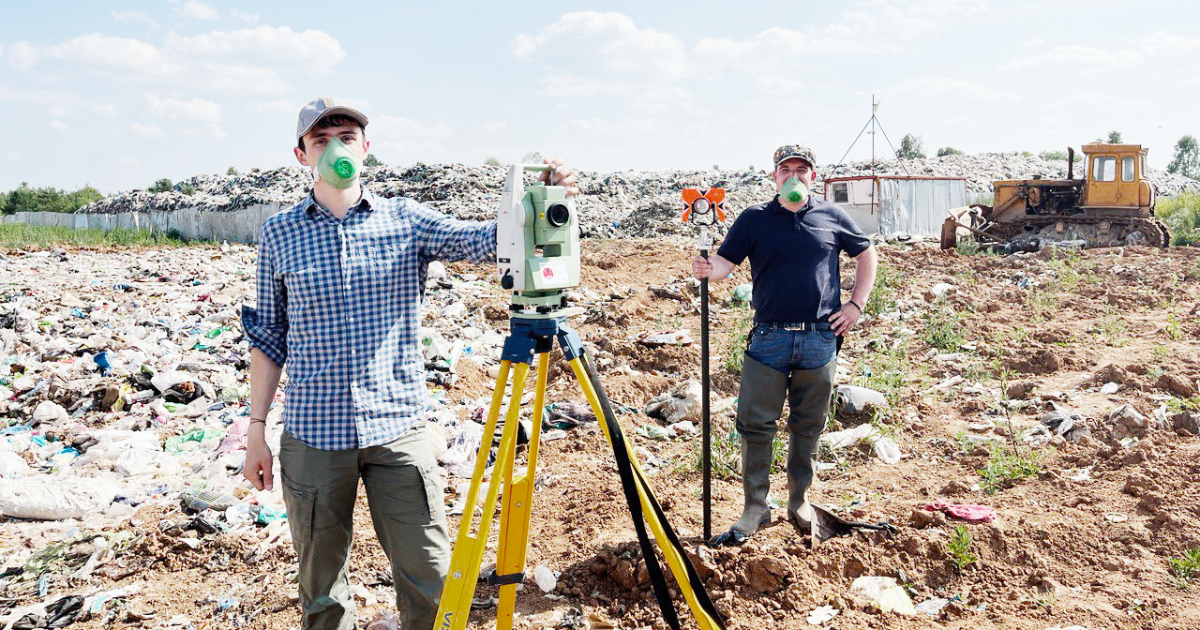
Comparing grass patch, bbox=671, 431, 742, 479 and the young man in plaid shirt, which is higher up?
the young man in plaid shirt

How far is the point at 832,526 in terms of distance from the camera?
3938 millimetres

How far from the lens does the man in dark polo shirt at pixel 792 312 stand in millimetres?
3654

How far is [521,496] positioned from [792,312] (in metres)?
1.75

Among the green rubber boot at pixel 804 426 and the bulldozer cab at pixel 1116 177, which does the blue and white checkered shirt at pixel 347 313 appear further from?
the bulldozer cab at pixel 1116 177

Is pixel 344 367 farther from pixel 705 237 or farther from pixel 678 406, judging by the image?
pixel 678 406

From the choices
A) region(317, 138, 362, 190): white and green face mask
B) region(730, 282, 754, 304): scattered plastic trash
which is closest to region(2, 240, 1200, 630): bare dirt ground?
region(317, 138, 362, 190): white and green face mask

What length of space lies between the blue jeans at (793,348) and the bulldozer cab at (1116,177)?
1505 cm

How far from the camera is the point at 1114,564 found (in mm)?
3535

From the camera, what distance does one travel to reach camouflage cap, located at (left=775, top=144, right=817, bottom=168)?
3656mm

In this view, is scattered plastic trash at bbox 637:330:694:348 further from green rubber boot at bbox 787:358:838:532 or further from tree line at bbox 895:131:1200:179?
tree line at bbox 895:131:1200:179

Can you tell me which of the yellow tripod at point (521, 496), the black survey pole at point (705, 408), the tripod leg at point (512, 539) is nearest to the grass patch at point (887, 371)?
the black survey pole at point (705, 408)

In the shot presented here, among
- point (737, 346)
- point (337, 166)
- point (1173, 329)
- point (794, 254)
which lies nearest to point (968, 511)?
point (794, 254)

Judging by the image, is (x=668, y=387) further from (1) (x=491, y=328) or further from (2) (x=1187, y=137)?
(2) (x=1187, y=137)

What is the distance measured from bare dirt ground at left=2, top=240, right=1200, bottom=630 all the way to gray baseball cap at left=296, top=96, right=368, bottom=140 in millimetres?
2081
